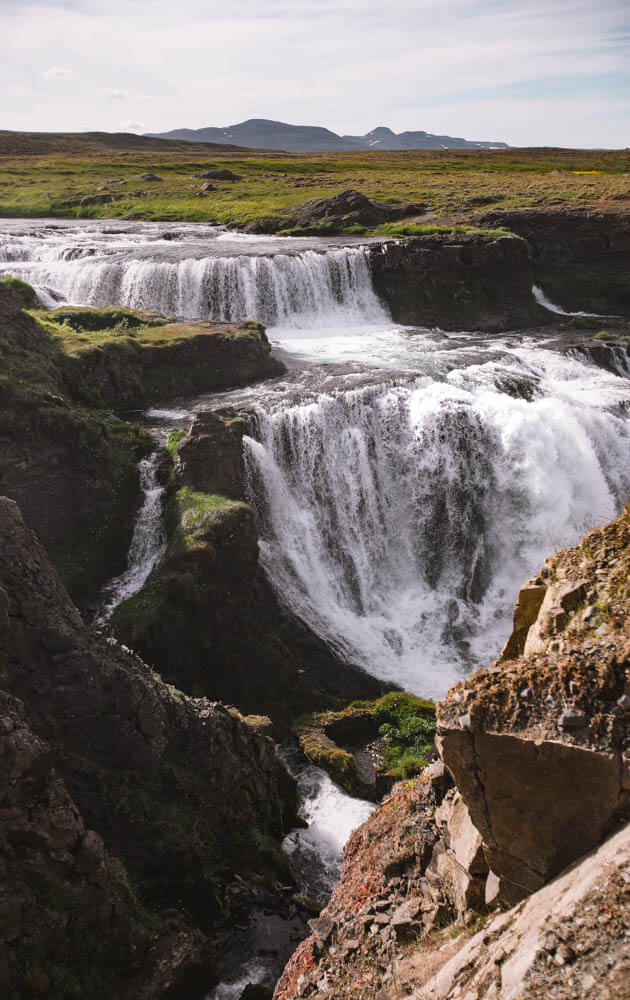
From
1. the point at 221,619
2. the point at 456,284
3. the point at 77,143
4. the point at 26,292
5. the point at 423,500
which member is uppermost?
the point at 77,143

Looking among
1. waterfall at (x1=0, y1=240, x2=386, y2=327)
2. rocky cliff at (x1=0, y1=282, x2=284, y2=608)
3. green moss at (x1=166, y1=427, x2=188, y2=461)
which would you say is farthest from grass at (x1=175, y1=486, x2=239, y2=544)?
waterfall at (x1=0, y1=240, x2=386, y2=327)

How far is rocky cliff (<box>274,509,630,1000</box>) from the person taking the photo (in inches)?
163

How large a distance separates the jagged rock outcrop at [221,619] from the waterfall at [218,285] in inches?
576

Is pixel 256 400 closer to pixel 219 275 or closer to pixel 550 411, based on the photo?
pixel 550 411

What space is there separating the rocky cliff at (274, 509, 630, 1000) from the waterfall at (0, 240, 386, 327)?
2557 cm

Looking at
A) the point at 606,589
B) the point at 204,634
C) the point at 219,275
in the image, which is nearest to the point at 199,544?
the point at 204,634

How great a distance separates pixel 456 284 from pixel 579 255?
861cm

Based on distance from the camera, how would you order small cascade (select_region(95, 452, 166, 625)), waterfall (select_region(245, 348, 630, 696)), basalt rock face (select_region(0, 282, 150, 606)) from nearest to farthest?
small cascade (select_region(95, 452, 166, 625)), basalt rock face (select_region(0, 282, 150, 606)), waterfall (select_region(245, 348, 630, 696))

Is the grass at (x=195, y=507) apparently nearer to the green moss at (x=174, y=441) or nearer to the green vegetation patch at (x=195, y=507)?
the green vegetation patch at (x=195, y=507)

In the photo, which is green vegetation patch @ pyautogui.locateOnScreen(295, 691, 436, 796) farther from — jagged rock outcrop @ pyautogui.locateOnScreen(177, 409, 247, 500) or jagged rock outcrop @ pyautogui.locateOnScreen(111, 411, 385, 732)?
jagged rock outcrop @ pyautogui.locateOnScreen(177, 409, 247, 500)

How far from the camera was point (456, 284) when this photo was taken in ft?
110

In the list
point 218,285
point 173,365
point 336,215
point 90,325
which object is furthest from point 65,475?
point 336,215

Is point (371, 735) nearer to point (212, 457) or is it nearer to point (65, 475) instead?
point (212, 457)

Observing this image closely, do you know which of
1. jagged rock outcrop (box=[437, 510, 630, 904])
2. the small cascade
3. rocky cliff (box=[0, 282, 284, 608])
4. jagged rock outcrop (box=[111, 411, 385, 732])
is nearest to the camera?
jagged rock outcrop (box=[437, 510, 630, 904])
